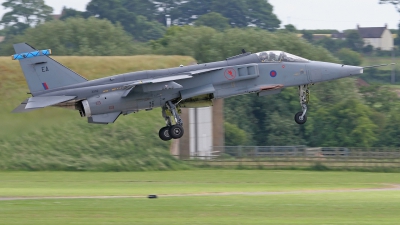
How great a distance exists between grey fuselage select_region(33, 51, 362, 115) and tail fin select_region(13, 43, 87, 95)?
442 millimetres

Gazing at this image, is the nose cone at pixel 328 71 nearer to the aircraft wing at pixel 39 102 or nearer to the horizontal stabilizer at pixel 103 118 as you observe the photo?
the horizontal stabilizer at pixel 103 118

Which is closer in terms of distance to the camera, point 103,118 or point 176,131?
point 103,118

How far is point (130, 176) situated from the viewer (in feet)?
155

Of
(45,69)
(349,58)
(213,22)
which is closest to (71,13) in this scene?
(213,22)

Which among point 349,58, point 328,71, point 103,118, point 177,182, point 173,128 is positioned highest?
point 349,58

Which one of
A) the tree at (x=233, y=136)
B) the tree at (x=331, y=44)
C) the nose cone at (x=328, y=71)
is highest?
the tree at (x=331, y=44)

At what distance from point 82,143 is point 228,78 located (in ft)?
70.3

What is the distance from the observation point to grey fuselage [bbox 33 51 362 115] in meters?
34.8

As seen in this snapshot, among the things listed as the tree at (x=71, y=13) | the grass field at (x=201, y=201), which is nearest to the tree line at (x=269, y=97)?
the grass field at (x=201, y=201)

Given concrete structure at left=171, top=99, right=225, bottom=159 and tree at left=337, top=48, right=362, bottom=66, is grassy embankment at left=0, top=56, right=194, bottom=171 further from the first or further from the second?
tree at left=337, top=48, right=362, bottom=66

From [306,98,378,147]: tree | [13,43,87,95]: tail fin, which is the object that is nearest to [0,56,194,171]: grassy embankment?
[13,43,87,95]: tail fin

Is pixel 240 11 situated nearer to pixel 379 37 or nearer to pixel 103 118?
pixel 379 37

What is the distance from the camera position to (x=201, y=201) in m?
29.6

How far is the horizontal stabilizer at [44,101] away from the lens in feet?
109
